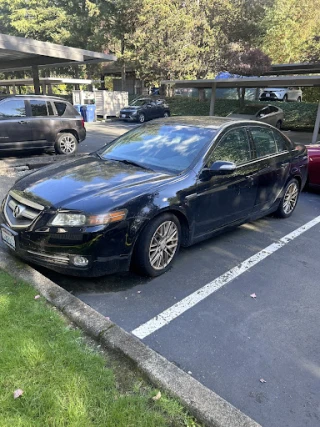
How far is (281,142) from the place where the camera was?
5355 millimetres

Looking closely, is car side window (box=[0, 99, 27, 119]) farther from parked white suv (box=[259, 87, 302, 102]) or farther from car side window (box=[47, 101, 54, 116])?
parked white suv (box=[259, 87, 302, 102])

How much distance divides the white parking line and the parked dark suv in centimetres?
674

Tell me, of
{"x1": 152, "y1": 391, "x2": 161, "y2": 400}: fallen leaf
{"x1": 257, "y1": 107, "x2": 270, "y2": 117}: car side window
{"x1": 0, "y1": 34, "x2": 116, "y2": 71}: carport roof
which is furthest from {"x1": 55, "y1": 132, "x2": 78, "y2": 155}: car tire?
{"x1": 257, "y1": 107, "x2": 270, "y2": 117}: car side window

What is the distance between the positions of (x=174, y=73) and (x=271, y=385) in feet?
82.4

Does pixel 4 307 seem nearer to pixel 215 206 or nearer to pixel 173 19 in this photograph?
pixel 215 206

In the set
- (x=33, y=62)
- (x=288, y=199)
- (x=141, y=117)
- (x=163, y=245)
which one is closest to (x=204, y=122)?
(x=163, y=245)

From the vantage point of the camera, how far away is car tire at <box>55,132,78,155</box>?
9.37 m

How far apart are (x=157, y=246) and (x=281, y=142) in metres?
2.98

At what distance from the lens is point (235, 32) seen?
2423 cm

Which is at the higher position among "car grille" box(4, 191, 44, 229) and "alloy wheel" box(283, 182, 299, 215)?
"car grille" box(4, 191, 44, 229)

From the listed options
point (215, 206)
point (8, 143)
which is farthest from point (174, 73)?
point (215, 206)

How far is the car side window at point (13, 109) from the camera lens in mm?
8422

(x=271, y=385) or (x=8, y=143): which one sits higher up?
(x=8, y=143)

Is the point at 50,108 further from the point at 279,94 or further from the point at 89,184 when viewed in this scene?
the point at 279,94
